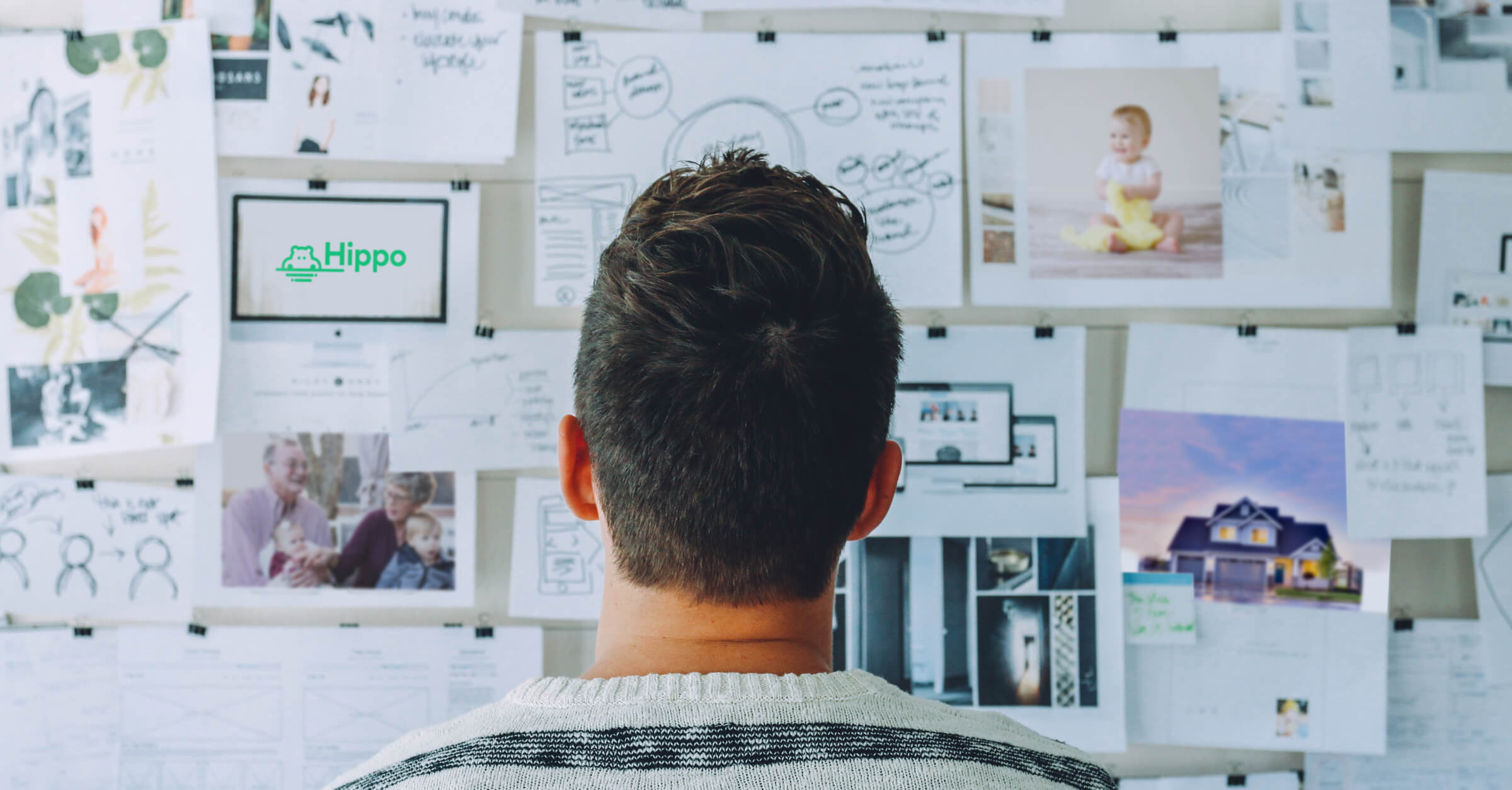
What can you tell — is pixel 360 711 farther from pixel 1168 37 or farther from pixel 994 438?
pixel 1168 37

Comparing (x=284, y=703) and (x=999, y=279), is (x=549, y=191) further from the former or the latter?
(x=284, y=703)

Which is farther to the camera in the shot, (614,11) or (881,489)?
(614,11)

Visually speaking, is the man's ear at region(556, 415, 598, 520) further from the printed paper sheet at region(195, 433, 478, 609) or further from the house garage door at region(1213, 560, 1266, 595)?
the house garage door at region(1213, 560, 1266, 595)

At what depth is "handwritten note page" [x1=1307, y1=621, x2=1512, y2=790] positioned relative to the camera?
1151mm

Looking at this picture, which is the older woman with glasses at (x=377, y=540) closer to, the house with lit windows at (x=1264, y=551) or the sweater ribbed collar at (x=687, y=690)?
the sweater ribbed collar at (x=687, y=690)

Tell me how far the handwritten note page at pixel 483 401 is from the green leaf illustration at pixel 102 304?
0.35 meters

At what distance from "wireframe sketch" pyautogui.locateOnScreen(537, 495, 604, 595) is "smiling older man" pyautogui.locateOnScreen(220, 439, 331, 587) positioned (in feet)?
0.85

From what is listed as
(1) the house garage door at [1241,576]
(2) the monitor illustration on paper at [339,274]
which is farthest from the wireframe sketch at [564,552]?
(1) the house garage door at [1241,576]

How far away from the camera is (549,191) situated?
44.2 inches

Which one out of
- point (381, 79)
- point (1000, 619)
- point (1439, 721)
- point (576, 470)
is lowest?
point (1439, 721)

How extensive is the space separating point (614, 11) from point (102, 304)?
0.71 metres

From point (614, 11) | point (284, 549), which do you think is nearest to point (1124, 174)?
point (614, 11)

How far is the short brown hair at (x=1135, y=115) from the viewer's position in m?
1.13

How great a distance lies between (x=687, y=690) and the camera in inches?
19.8
